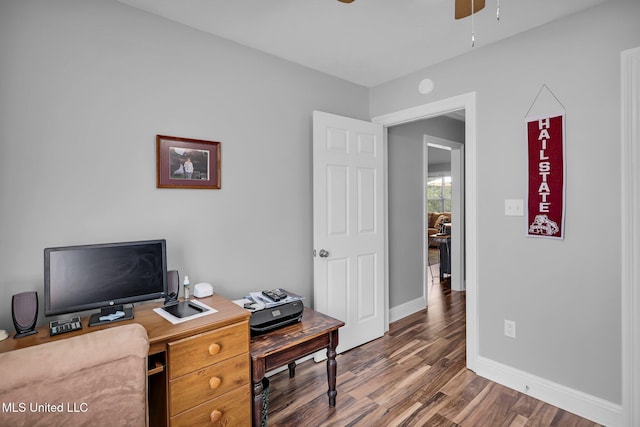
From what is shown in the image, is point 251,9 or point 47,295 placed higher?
point 251,9

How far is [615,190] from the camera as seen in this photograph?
1.91 m

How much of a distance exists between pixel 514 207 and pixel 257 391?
2.05 metres

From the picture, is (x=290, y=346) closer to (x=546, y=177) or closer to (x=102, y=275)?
(x=102, y=275)

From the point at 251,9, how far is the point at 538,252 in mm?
2414

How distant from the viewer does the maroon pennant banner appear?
211 cm

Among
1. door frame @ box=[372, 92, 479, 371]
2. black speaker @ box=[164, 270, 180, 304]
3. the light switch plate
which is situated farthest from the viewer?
door frame @ box=[372, 92, 479, 371]

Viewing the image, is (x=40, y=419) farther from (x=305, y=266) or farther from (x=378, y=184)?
(x=378, y=184)

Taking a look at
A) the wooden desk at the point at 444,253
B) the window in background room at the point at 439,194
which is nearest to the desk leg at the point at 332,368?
the wooden desk at the point at 444,253

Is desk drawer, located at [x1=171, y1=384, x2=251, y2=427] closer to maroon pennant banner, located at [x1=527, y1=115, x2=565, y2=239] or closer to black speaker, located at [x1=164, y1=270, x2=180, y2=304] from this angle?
black speaker, located at [x1=164, y1=270, x2=180, y2=304]

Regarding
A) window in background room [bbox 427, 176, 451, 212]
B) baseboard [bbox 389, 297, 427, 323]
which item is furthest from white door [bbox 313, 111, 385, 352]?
window in background room [bbox 427, 176, 451, 212]

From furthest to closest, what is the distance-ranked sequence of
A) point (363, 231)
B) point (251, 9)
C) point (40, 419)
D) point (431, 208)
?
1. point (431, 208)
2. point (363, 231)
3. point (251, 9)
4. point (40, 419)

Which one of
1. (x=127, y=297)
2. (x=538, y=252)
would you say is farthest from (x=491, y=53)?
(x=127, y=297)

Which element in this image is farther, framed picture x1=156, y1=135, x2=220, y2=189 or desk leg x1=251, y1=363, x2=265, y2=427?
framed picture x1=156, y1=135, x2=220, y2=189

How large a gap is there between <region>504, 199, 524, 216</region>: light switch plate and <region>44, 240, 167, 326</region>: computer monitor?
7.46 feet
